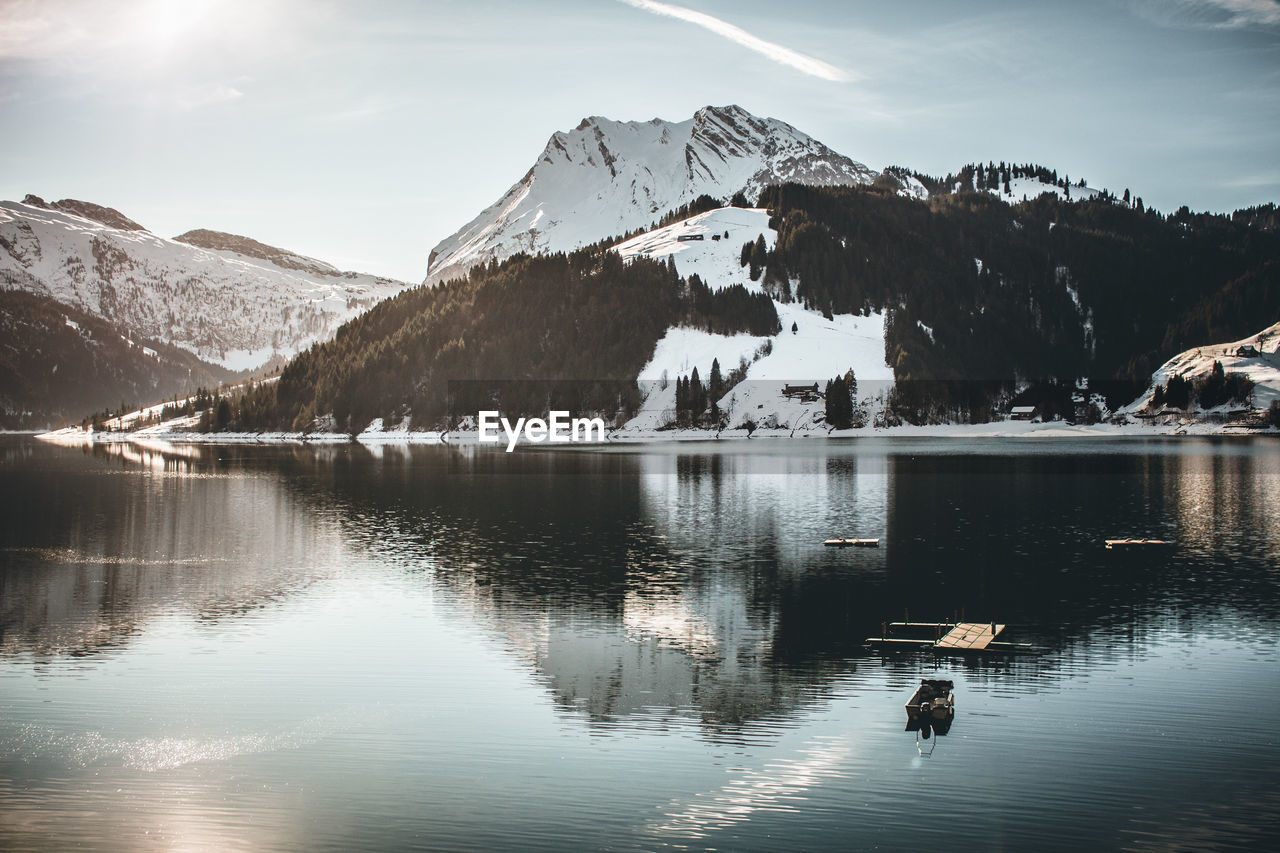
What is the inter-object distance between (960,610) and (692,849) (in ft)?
102

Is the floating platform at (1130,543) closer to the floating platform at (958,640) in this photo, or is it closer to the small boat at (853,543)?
the small boat at (853,543)

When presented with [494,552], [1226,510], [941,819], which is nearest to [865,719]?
[941,819]

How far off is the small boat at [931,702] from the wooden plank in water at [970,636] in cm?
786

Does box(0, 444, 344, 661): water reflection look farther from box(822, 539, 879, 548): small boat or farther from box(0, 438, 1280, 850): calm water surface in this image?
box(822, 539, 879, 548): small boat

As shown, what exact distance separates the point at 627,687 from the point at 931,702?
1182 cm

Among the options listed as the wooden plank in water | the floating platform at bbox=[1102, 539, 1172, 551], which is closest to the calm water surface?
the wooden plank in water

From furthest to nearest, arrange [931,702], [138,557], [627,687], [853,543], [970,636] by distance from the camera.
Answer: [853,543], [138,557], [970,636], [627,687], [931,702]

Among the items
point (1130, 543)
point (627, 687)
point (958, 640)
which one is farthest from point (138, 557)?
point (1130, 543)

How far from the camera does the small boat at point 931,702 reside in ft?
113

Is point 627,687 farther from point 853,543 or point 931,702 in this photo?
point 853,543

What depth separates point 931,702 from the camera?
1382 inches

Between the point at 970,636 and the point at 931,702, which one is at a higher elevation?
the point at 970,636

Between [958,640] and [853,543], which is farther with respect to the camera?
[853,543]

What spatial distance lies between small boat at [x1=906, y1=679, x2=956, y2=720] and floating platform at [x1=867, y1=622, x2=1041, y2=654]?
26.1 feet
